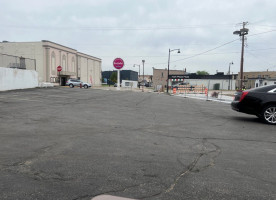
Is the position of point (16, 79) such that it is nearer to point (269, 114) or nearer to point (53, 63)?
point (269, 114)

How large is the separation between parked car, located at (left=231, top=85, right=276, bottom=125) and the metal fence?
70.2 ft

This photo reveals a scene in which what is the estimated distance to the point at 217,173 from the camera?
11.0ft

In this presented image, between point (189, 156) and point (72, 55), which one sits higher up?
point (72, 55)

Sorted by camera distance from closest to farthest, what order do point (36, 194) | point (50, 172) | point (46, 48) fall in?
point (36, 194) < point (50, 172) < point (46, 48)

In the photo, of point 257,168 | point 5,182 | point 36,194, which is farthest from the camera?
point 257,168

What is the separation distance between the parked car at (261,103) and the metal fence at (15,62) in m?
21.4

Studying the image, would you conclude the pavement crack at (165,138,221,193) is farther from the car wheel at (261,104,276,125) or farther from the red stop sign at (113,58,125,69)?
the red stop sign at (113,58,125,69)

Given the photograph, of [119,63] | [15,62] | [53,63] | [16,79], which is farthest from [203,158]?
[53,63]

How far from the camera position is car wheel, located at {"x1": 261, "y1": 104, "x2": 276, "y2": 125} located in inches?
307

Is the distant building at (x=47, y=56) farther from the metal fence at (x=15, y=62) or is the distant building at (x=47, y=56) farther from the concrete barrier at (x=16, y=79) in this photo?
the concrete barrier at (x=16, y=79)

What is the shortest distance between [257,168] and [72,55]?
5912 cm

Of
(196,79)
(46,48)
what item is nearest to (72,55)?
(46,48)

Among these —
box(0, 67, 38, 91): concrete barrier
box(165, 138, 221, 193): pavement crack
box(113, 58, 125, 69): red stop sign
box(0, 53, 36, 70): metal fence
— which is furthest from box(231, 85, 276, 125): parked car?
box(113, 58, 125, 69): red stop sign

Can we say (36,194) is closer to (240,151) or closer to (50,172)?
(50,172)
